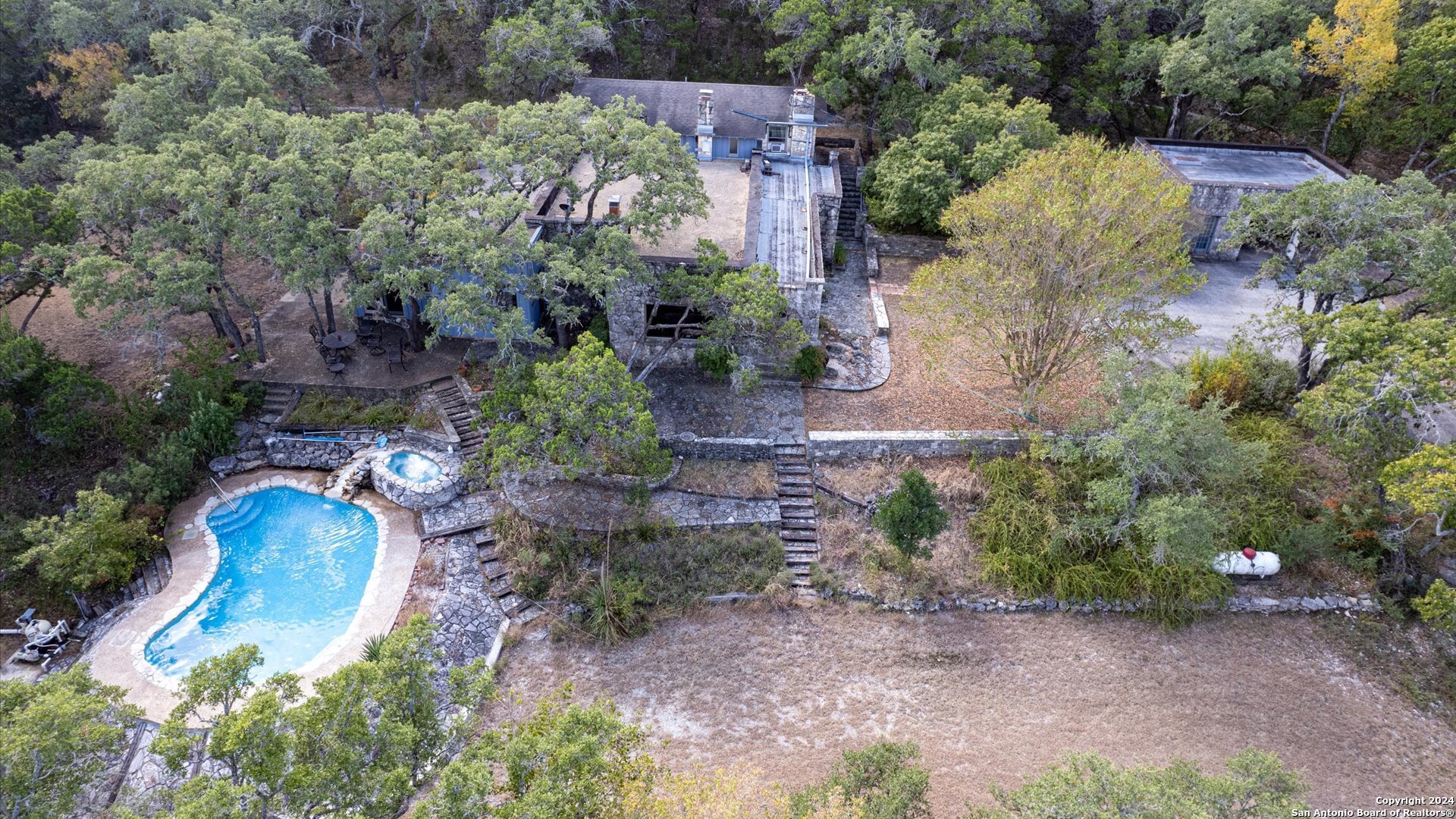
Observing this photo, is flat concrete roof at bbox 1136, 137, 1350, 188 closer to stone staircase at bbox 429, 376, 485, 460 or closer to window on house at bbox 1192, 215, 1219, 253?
window on house at bbox 1192, 215, 1219, 253

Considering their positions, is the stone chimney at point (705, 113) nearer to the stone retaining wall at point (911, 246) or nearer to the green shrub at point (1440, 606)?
the stone retaining wall at point (911, 246)

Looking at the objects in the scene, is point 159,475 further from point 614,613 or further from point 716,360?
A: point 716,360

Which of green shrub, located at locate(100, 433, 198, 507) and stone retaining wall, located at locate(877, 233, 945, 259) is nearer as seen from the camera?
green shrub, located at locate(100, 433, 198, 507)

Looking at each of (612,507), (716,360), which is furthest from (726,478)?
(716,360)

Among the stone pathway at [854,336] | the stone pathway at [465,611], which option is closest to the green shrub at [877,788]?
the stone pathway at [465,611]

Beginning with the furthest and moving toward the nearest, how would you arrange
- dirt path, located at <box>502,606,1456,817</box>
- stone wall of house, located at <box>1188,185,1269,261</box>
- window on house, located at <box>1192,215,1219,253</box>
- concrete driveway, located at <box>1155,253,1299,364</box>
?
1. window on house, located at <box>1192,215,1219,253</box>
2. stone wall of house, located at <box>1188,185,1269,261</box>
3. concrete driveway, located at <box>1155,253,1299,364</box>
4. dirt path, located at <box>502,606,1456,817</box>

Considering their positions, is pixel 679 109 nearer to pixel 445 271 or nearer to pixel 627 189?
pixel 627 189

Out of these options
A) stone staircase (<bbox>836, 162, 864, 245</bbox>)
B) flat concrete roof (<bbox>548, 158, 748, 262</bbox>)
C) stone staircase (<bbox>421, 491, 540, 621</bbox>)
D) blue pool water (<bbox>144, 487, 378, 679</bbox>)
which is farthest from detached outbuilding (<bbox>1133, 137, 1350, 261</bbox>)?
blue pool water (<bbox>144, 487, 378, 679</bbox>)

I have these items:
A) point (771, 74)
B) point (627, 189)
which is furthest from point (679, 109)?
point (771, 74)
